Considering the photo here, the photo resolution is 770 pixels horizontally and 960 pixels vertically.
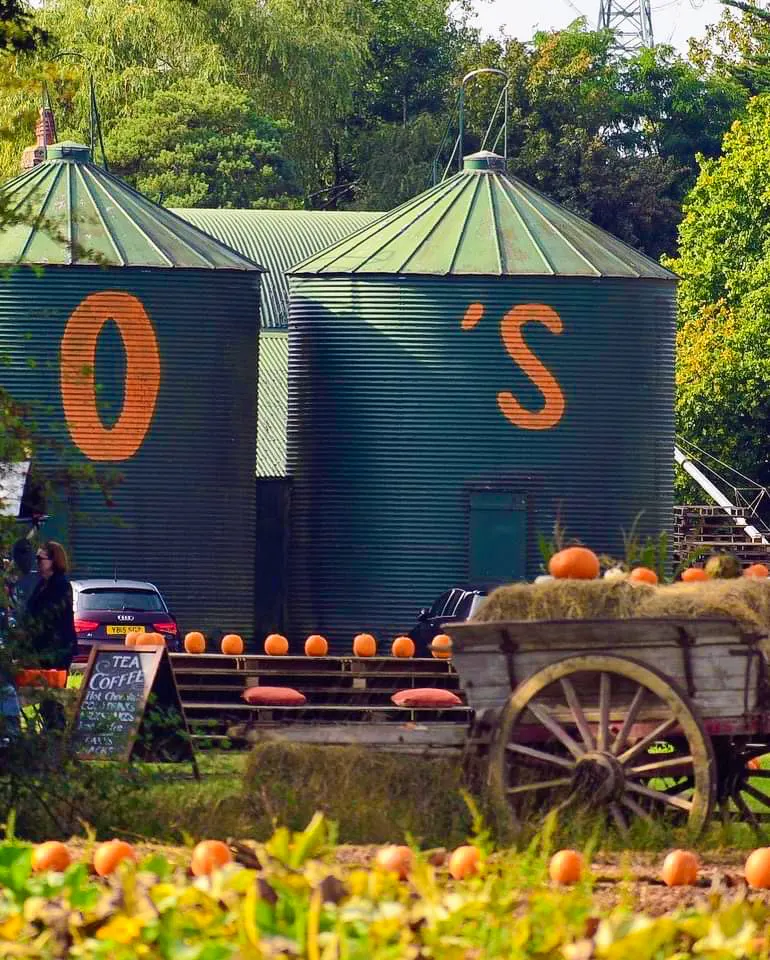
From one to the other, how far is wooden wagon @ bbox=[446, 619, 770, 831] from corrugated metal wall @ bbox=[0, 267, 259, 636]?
17.8 meters

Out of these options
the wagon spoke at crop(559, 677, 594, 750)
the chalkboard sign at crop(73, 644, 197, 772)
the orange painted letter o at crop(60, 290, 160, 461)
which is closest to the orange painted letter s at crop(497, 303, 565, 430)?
the orange painted letter o at crop(60, 290, 160, 461)

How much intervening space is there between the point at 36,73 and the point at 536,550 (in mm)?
19560

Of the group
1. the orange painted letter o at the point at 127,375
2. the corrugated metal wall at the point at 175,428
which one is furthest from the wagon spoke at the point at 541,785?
the orange painted letter o at the point at 127,375

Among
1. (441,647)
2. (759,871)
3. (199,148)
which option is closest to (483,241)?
(441,647)

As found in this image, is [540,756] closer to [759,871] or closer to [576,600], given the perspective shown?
[576,600]

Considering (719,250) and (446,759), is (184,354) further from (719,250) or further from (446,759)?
(719,250)

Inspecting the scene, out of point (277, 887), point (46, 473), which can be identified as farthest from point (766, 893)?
point (46, 473)

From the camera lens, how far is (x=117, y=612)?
23.2 meters

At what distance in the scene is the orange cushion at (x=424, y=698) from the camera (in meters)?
15.7

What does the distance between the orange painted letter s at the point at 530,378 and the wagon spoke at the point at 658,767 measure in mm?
19126

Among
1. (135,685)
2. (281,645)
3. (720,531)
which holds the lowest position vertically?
(720,531)

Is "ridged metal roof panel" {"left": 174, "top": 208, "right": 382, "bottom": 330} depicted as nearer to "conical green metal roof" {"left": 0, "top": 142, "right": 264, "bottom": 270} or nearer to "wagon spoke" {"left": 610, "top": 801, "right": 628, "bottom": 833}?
"conical green metal roof" {"left": 0, "top": 142, "right": 264, "bottom": 270}

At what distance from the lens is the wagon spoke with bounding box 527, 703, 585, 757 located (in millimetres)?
10273

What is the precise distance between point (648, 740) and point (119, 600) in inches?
547
